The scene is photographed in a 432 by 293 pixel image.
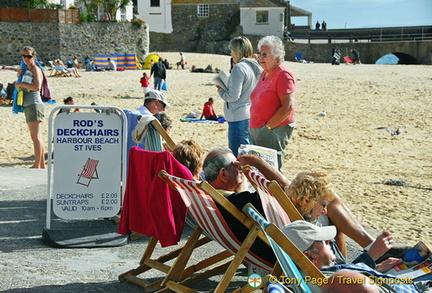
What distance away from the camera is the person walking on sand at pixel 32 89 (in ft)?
26.6

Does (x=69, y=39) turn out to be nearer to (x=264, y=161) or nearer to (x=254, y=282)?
(x=264, y=161)

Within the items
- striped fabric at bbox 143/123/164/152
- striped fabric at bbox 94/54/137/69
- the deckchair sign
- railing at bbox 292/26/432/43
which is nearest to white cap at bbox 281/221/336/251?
striped fabric at bbox 143/123/164/152

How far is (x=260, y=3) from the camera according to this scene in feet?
190

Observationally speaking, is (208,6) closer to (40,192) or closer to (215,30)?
(215,30)

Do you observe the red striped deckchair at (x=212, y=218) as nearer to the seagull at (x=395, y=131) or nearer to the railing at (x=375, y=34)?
the seagull at (x=395, y=131)

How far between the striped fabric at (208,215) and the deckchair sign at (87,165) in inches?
66.2

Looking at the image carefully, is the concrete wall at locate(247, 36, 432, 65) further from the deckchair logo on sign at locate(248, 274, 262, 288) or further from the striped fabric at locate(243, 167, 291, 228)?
the deckchair logo on sign at locate(248, 274, 262, 288)

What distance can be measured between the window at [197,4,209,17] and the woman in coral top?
2180 inches

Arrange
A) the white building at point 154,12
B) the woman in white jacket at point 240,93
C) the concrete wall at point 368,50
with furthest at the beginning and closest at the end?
1. the white building at point 154,12
2. the concrete wall at point 368,50
3. the woman in white jacket at point 240,93

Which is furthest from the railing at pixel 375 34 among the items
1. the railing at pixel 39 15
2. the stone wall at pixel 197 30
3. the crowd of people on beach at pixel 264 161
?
the crowd of people on beach at pixel 264 161

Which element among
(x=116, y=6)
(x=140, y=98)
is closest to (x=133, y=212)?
(x=140, y=98)

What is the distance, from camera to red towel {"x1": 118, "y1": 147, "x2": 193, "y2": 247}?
427 centimetres

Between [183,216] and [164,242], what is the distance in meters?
0.24

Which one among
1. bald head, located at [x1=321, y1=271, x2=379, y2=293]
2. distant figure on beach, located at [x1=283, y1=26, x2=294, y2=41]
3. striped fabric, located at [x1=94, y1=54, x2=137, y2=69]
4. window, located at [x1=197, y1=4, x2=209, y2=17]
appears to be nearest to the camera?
bald head, located at [x1=321, y1=271, x2=379, y2=293]
